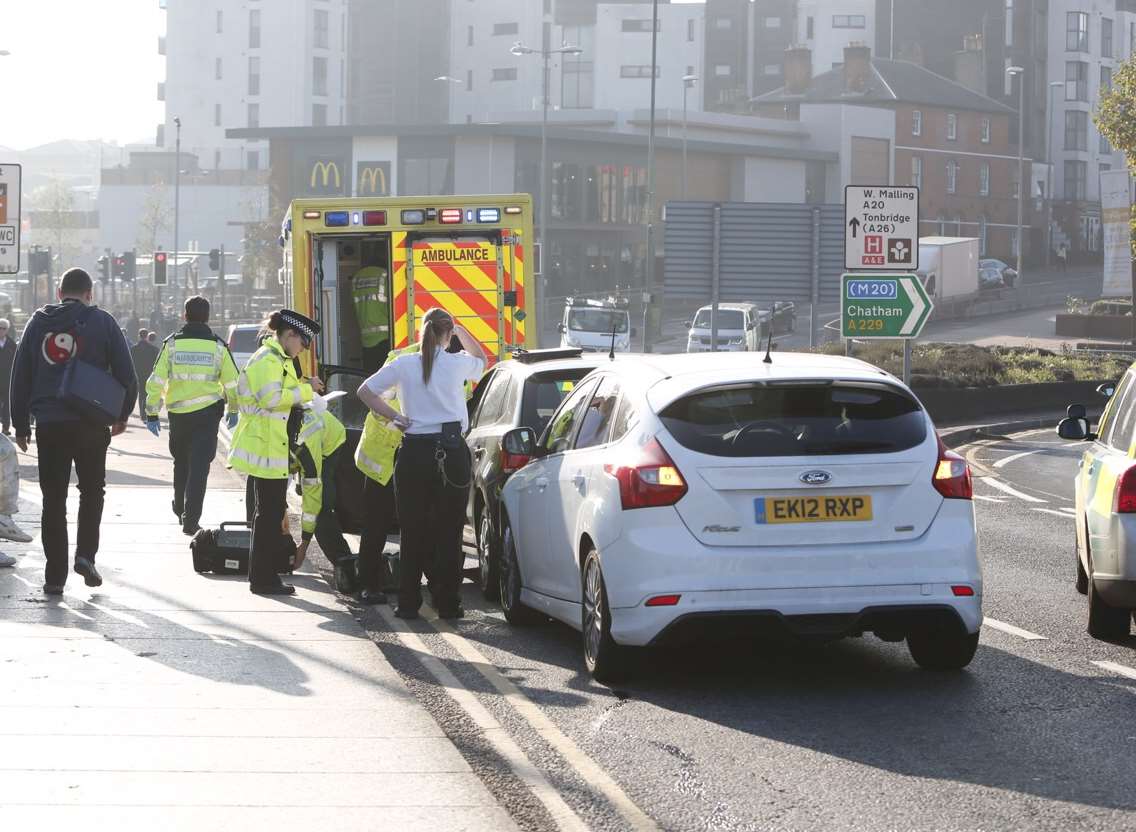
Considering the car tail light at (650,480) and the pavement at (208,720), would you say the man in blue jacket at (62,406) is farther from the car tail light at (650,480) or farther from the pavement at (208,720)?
the car tail light at (650,480)

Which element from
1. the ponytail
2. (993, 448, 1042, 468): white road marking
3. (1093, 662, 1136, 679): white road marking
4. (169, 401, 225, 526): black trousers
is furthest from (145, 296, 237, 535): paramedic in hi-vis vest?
(993, 448, 1042, 468): white road marking

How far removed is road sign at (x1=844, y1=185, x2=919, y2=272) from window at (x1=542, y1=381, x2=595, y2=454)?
14.0 metres

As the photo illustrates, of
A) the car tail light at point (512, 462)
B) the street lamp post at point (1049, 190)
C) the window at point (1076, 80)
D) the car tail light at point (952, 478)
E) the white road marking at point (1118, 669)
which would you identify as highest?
the window at point (1076, 80)

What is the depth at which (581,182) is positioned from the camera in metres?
88.3

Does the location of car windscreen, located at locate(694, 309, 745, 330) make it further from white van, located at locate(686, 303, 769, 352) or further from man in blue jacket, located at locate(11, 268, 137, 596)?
man in blue jacket, located at locate(11, 268, 137, 596)

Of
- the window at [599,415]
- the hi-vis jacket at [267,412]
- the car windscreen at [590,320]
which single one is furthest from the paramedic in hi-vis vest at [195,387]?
the car windscreen at [590,320]

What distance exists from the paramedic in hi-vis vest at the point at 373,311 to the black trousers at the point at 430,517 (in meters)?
7.78

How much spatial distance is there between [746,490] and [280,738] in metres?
2.31

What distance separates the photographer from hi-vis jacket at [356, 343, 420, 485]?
11.6 metres

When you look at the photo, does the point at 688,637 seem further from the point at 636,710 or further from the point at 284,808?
the point at 284,808

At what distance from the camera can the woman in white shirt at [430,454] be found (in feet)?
35.1

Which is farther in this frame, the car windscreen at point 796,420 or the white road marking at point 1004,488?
the white road marking at point 1004,488

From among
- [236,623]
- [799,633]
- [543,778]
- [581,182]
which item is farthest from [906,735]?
[581,182]

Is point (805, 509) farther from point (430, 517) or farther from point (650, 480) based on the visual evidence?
point (430, 517)
